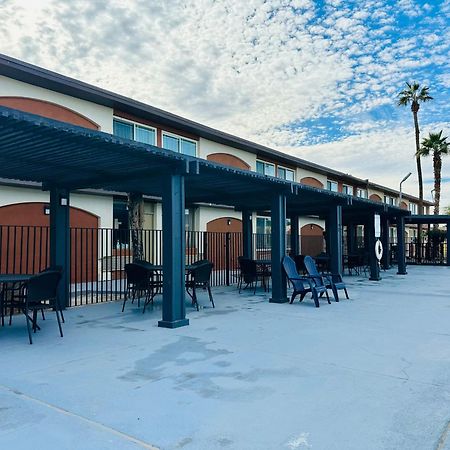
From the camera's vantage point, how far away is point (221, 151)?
1836 cm

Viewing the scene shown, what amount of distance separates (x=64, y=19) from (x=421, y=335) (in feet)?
33.0

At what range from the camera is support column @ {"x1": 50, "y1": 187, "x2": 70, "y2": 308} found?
8461 millimetres

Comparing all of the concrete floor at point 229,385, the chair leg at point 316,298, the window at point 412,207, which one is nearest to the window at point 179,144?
the chair leg at point 316,298

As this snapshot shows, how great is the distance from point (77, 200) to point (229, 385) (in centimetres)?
1107

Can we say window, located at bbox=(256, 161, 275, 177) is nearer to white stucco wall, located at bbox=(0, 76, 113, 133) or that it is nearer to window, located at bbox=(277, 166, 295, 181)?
window, located at bbox=(277, 166, 295, 181)

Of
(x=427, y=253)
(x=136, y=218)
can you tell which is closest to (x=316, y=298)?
(x=136, y=218)

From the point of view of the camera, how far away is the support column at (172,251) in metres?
7.02

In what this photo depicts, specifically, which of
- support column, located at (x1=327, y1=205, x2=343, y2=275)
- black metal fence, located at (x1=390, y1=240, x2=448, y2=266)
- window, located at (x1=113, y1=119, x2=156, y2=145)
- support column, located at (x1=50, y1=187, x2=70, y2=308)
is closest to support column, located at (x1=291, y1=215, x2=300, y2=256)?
support column, located at (x1=327, y1=205, x2=343, y2=275)

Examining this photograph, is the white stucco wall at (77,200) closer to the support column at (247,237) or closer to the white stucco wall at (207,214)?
the white stucco wall at (207,214)

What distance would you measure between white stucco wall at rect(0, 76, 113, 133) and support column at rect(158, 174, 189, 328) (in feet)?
21.4

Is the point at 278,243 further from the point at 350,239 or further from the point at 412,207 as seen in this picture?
the point at 412,207

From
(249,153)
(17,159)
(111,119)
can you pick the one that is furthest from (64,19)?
(249,153)

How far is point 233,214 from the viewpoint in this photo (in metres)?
20.4

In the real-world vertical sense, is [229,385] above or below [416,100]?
below
